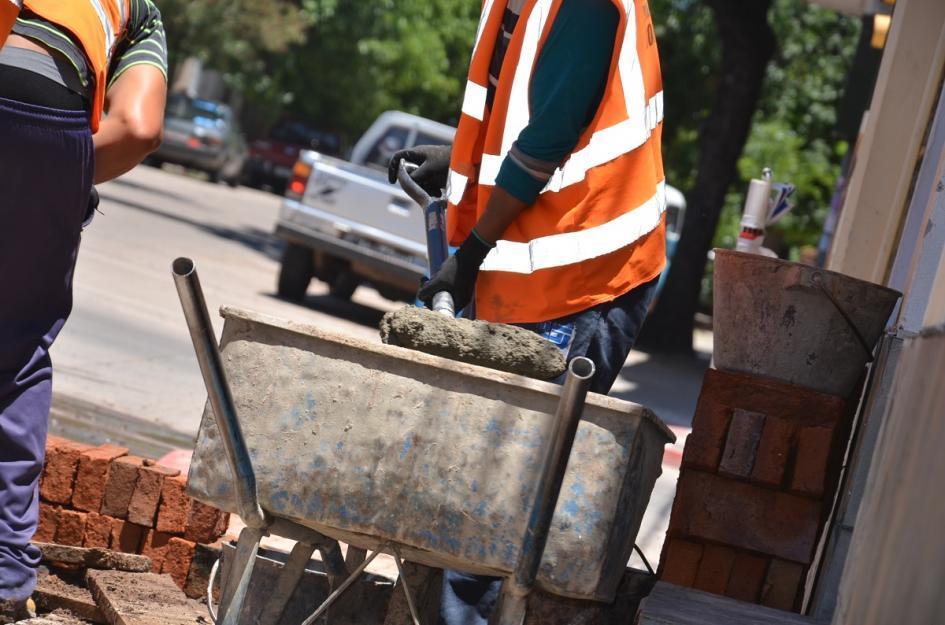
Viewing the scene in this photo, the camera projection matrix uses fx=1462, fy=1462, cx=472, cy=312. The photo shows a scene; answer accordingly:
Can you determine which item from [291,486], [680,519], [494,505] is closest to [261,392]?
[291,486]

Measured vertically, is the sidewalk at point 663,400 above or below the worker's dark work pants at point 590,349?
below

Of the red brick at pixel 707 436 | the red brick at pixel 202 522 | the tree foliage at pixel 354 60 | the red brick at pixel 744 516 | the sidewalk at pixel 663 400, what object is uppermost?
the tree foliage at pixel 354 60

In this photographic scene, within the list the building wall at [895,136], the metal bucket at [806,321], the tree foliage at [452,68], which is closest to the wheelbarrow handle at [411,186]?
the metal bucket at [806,321]

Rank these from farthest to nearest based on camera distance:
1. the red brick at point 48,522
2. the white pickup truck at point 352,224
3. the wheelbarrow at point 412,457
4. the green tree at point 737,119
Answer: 1. the green tree at point 737,119
2. the white pickup truck at point 352,224
3. the red brick at point 48,522
4. the wheelbarrow at point 412,457

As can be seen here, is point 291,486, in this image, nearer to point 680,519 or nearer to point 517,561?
point 517,561

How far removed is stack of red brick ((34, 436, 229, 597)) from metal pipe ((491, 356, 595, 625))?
179 centimetres

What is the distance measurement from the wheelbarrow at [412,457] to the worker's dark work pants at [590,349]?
433mm

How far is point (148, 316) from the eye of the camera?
1101 cm

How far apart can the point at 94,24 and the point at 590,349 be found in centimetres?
151

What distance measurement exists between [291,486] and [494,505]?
1.44 ft

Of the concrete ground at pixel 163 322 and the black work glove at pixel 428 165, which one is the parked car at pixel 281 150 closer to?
the concrete ground at pixel 163 322

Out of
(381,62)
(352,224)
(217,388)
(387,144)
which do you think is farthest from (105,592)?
(381,62)

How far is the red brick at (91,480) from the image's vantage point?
457cm

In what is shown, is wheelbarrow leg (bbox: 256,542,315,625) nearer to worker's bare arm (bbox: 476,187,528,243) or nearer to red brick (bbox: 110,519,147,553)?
worker's bare arm (bbox: 476,187,528,243)
